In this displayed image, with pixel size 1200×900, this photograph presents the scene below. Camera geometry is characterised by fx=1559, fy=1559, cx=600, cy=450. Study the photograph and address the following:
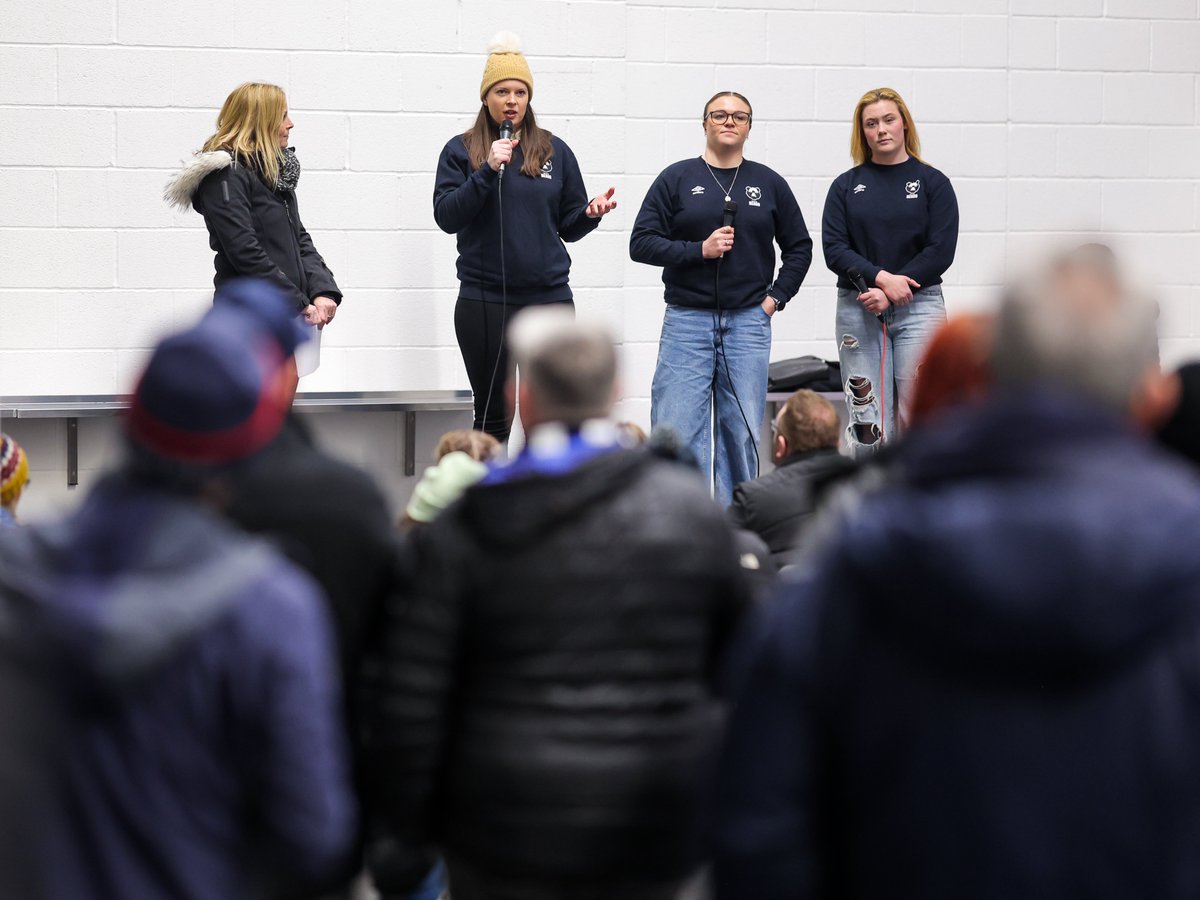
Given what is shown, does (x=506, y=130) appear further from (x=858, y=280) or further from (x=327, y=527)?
(x=327, y=527)

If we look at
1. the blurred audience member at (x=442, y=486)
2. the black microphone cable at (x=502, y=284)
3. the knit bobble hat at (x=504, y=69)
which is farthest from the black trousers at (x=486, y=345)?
the blurred audience member at (x=442, y=486)

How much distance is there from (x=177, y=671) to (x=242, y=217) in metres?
3.78

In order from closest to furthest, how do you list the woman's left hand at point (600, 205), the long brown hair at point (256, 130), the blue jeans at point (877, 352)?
the long brown hair at point (256, 130), the woman's left hand at point (600, 205), the blue jeans at point (877, 352)

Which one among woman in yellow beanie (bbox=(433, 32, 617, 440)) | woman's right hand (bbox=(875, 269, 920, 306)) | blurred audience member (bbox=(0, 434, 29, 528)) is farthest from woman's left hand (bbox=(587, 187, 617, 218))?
blurred audience member (bbox=(0, 434, 29, 528))

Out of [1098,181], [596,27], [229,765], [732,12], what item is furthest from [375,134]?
[229,765]

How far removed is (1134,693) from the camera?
1241mm

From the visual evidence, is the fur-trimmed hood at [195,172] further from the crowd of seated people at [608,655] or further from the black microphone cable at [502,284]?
the crowd of seated people at [608,655]

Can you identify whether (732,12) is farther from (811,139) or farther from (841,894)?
(841,894)

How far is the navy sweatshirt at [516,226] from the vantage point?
217 inches

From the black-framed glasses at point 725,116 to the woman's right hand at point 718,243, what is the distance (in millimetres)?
464

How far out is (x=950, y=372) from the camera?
1.70m

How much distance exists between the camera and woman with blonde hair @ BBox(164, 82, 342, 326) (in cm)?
502

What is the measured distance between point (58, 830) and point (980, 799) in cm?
85

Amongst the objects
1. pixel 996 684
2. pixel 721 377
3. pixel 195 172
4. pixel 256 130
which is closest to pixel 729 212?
pixel 721 377
